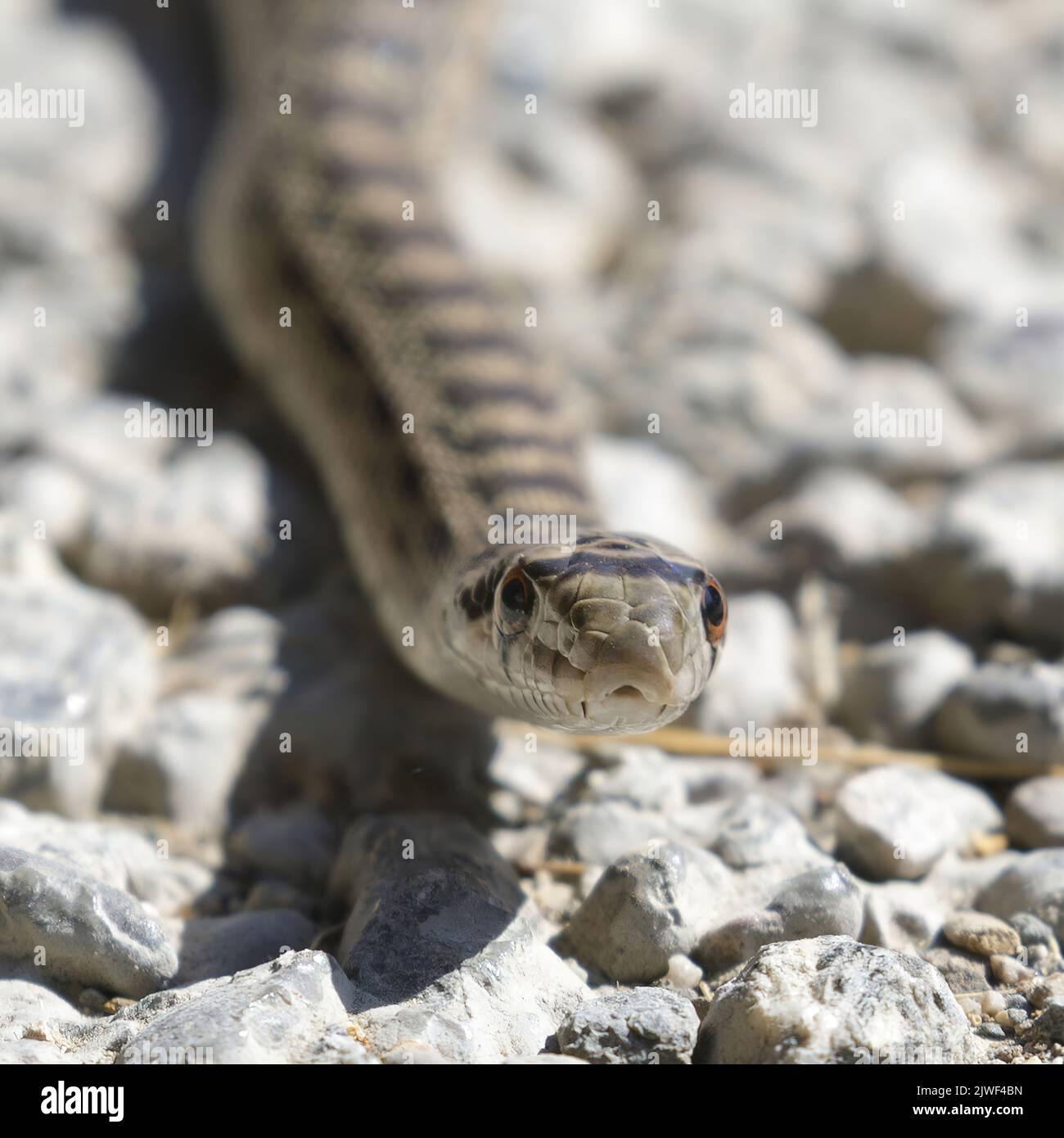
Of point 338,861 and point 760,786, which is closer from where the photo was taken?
point 338,861

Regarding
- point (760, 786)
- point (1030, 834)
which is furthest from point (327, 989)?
point (1030, 834)

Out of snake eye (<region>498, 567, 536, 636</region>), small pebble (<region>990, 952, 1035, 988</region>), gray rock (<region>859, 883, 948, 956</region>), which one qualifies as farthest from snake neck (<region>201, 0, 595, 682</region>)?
small pebble (<region>990, 952, 1035, 988</region>)

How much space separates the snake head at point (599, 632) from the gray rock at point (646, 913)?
1.33 feet

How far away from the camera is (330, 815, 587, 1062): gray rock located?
120 inches

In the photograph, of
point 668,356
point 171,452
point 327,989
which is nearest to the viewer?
point 327,989

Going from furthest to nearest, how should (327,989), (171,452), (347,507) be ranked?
(171,452) < (347,507) < (327,989)

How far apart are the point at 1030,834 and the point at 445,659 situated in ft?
6.77

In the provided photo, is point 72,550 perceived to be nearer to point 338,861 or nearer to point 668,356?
point 338,861

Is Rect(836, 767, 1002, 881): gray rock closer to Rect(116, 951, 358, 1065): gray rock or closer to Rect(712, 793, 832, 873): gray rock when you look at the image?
Rect(712, 793, 832, 873): gray rock

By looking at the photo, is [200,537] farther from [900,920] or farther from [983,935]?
[983,935]

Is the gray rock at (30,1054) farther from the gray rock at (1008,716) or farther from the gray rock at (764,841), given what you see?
the gray rock at (1008,716)

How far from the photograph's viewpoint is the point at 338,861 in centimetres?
386

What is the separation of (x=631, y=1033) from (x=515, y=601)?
50.1 inches

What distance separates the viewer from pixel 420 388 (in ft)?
17.9
